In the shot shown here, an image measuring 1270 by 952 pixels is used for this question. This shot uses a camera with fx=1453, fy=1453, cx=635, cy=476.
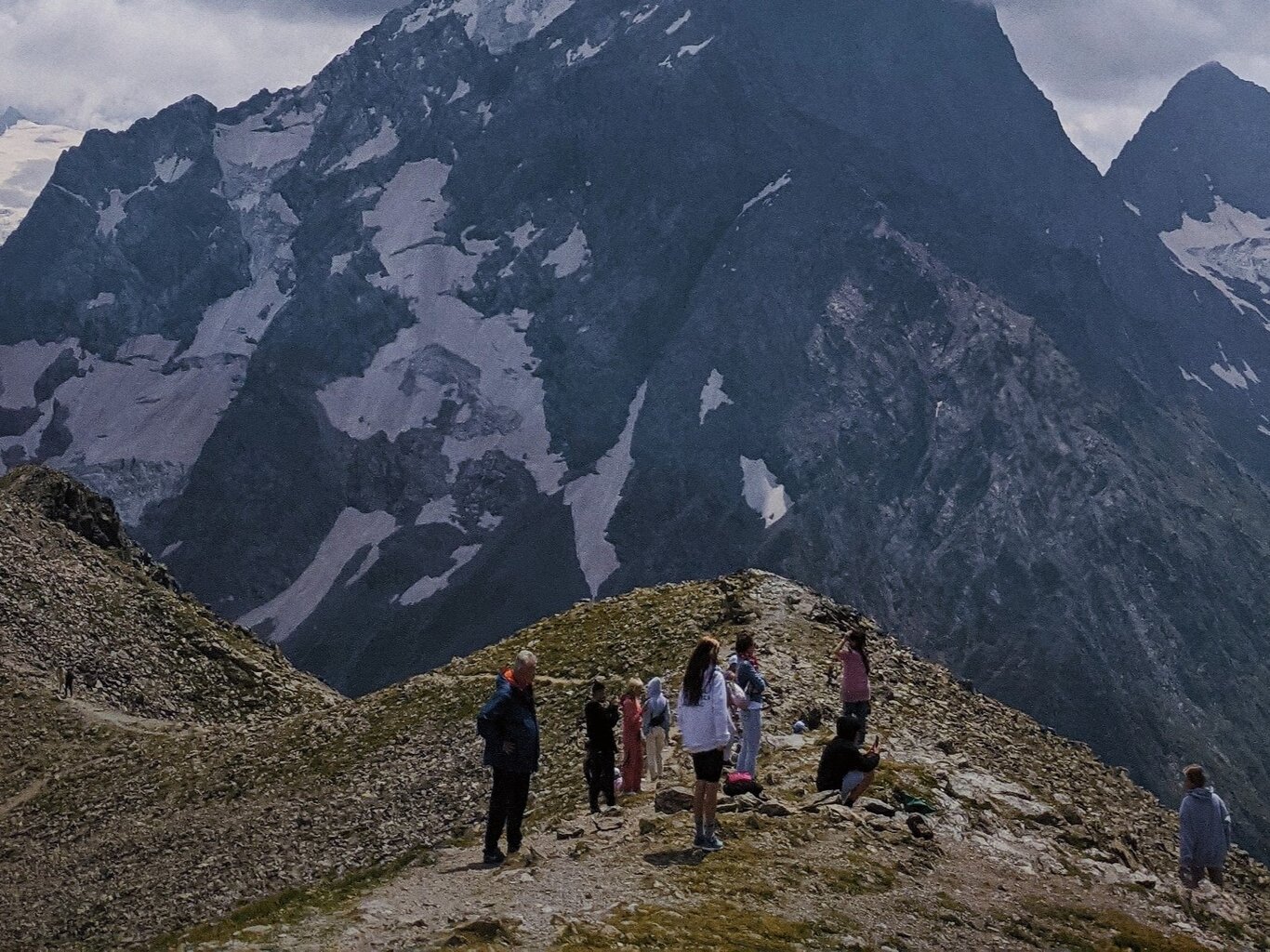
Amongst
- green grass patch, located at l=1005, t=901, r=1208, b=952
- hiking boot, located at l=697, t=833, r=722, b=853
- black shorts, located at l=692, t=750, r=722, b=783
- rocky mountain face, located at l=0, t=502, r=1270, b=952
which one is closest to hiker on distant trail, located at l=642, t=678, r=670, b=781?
rocky mountain face, located at l=0, t=502, r=1270, b=952

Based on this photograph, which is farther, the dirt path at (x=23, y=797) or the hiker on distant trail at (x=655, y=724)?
the dirt path at (x=23, y=797)

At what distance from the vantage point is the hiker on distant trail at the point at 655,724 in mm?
35469

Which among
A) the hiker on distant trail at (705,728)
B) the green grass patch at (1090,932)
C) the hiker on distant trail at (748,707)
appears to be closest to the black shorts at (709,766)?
the hiker on distant trail at (705,728)

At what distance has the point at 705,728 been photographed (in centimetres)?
2659

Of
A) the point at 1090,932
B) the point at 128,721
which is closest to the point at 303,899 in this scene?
the point at 1090,932

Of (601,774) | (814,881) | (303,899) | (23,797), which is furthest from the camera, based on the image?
(23,797)

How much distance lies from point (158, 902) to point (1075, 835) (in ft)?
74.9

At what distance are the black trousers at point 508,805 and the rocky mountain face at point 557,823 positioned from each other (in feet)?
1.93

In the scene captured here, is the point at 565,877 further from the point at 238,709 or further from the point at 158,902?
the point at 238,709

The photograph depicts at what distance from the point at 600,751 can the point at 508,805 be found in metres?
5.54

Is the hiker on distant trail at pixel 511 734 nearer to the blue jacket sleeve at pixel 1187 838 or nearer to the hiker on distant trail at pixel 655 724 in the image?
the hiker on distant trail at pixel 655 724

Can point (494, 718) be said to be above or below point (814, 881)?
above

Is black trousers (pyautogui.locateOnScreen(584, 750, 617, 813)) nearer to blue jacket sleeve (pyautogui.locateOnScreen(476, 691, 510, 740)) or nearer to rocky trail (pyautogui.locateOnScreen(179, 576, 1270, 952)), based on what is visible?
rocky trail (pyautogui.locateOnScreen(179, 576, 1270, 952))

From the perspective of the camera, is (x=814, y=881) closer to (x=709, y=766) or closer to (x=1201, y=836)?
(x=709, y=766)
